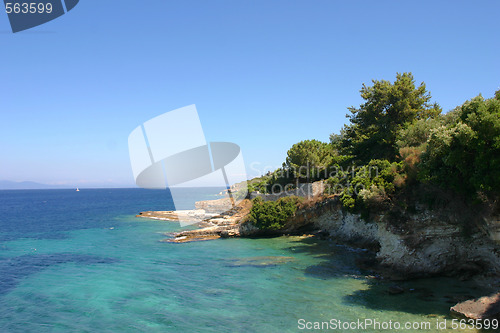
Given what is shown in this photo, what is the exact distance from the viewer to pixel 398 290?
1574 centimetres

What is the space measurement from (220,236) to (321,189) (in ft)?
41.6

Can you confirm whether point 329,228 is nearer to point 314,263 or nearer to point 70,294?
point 314,263

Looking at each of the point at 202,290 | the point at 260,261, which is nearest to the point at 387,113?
the point at 260,261

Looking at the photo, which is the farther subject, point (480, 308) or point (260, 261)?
point (260, 261)

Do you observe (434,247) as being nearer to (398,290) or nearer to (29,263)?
(398,290)

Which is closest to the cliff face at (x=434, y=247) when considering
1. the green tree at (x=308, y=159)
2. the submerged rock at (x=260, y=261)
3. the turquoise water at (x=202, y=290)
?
the turquoise water at (x=202, y=290)

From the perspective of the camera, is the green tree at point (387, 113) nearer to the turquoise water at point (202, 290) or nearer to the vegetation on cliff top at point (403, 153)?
the vegetation on cliff top at point (403, 153)

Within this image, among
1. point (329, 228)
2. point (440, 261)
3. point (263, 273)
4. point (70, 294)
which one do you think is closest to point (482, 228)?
point (440, 261)

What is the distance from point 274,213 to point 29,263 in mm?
22309

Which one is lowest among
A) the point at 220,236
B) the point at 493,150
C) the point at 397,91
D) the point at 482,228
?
the point at 220,236

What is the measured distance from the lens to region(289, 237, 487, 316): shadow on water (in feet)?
46.2

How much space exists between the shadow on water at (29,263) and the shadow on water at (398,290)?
17827mm

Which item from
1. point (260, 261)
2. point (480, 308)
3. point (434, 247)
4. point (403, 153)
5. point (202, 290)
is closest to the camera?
point (480, 308)

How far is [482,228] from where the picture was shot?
14.5 metres
